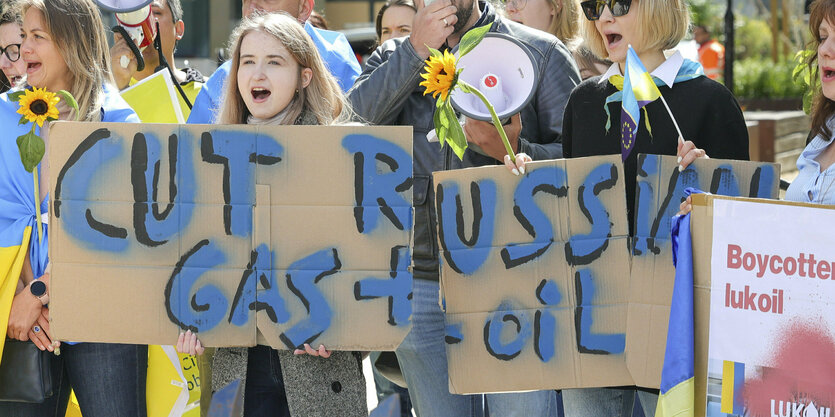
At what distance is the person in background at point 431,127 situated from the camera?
3.42m

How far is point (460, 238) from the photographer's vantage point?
2.99 meters

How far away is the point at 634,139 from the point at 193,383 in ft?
6.11

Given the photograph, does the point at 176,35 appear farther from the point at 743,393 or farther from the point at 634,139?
the point at 743,393

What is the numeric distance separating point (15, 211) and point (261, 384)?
930mm

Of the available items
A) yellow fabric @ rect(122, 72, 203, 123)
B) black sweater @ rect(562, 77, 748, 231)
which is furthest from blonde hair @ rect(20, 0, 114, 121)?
black sweater @ rect(562, 77, 748, 231)

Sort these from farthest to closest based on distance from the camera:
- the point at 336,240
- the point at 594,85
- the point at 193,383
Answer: the point at 193,383, the point at 594,85, the point at 336,240

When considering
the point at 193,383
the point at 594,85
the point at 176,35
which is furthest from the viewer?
the point at 176,35

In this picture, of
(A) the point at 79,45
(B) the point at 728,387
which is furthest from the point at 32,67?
(B) the point at 728,387

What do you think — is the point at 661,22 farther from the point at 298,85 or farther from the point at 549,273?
the point at 298,85

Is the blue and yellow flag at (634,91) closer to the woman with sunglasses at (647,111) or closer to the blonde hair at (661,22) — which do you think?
the woman with sunglasses at (647,111)

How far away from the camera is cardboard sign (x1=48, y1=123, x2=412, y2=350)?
2.86 meters

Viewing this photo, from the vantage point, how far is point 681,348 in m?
2.67

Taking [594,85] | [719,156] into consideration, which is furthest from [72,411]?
[719,156]

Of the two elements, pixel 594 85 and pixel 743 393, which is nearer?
pixel 743 393
